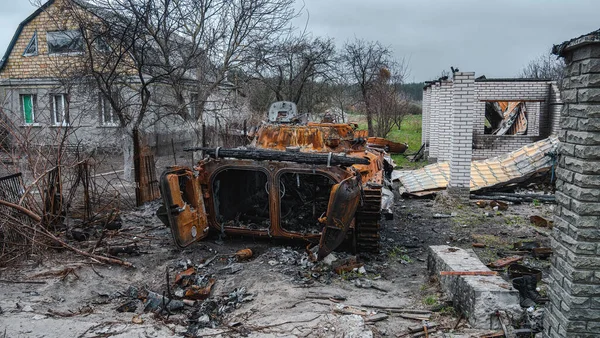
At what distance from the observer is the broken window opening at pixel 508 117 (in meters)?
19.1

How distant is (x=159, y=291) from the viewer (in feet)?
19.9

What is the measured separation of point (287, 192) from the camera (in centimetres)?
827

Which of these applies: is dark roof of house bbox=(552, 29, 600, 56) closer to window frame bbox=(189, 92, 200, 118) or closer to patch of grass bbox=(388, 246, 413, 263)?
patch of grass bbox=(388, 246, 413, 263)

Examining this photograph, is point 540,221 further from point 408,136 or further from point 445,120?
point 408,136

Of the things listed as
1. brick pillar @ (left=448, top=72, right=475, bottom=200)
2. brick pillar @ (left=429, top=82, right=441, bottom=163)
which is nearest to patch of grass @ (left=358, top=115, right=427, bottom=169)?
brick pillar @ (left=429, top=82, right=441, bottom=163)

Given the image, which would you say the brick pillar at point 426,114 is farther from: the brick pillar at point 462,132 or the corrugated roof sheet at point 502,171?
the brick pillar at point 462,132

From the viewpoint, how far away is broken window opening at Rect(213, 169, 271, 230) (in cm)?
782


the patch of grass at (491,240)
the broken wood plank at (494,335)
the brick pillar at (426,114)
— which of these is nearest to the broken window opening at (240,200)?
the patch of grass at (491,240)

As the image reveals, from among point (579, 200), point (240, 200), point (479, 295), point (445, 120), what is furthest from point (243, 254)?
point (445, 120)

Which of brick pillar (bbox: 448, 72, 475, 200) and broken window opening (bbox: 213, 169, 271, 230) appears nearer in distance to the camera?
broken window opening (bbox: 213, 169, 271, 230)

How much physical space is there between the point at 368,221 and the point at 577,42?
4.05 meters

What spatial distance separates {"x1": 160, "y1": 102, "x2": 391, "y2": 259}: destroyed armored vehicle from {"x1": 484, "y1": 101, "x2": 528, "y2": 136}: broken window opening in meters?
12.7

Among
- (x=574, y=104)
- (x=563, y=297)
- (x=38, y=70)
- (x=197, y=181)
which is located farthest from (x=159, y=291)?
(x=38, y=70)

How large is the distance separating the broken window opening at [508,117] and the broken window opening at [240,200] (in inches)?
525
